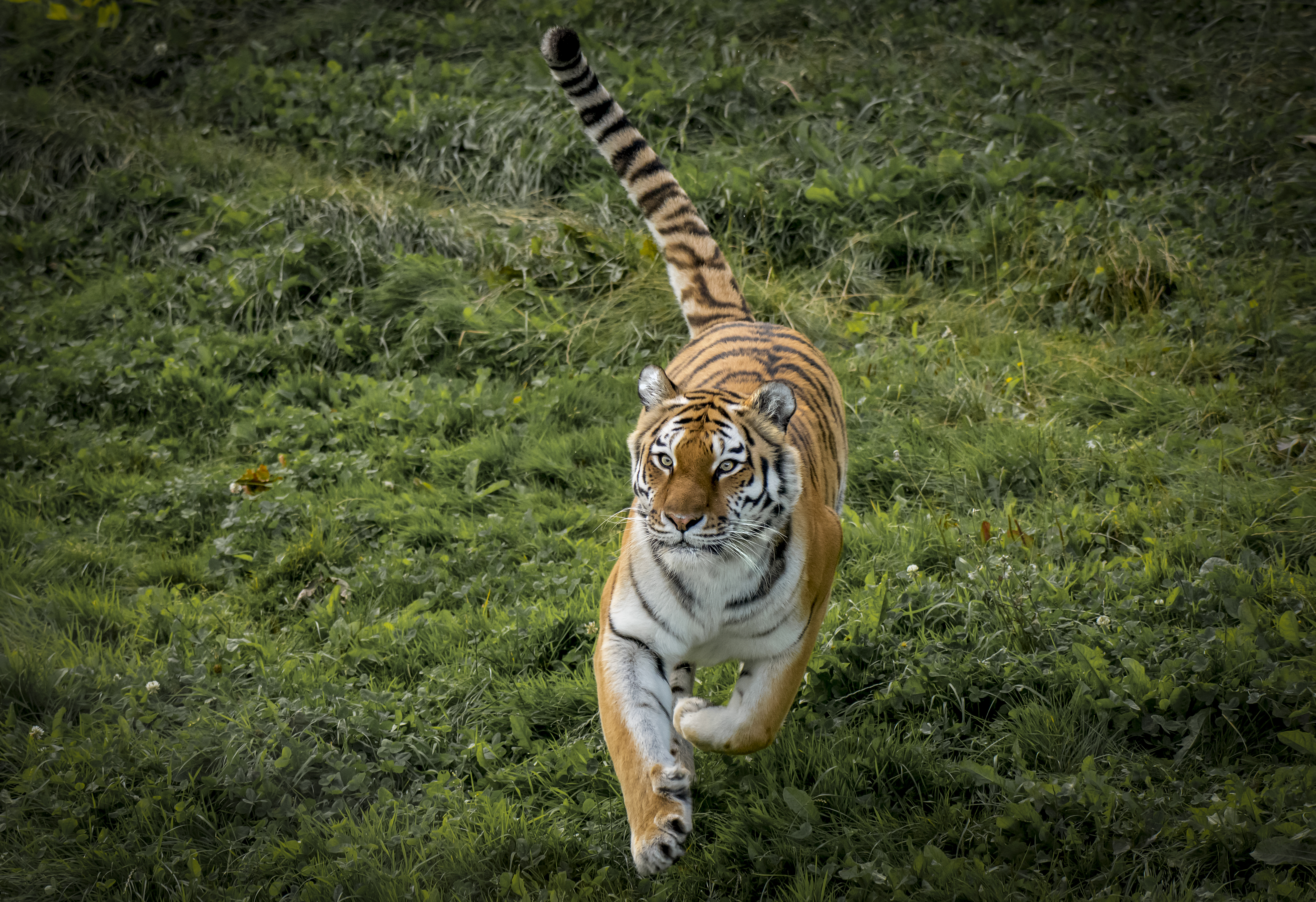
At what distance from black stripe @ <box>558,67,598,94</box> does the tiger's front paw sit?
9.19 ft

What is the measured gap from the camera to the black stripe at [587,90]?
4156mm

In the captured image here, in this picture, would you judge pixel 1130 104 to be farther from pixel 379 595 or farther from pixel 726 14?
pixel 379 595

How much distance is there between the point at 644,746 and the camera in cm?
278

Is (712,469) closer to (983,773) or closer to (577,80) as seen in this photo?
(983,773)

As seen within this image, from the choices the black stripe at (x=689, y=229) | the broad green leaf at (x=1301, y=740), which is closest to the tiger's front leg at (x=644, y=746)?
the broad green leaf at (x=1301, y=740)

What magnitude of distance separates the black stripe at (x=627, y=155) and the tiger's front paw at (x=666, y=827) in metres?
2.65

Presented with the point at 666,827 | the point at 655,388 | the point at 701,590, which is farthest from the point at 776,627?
the point at 655,388

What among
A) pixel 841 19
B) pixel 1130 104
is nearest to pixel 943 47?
pixel 841 19

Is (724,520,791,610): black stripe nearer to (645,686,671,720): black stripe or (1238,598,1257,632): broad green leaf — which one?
(645,686,671,720): black stripe

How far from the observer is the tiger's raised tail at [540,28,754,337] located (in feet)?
13.8

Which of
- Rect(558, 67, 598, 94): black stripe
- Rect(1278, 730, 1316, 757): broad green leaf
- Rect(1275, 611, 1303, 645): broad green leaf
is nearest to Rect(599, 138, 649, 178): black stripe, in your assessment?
Rect(558, 67, 598, 94): black stripe

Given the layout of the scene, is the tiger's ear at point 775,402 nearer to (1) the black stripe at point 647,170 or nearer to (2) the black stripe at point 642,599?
(2) the black stripe at point 642,599

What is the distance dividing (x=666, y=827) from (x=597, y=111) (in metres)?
2.93

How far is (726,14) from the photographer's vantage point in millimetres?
9344
